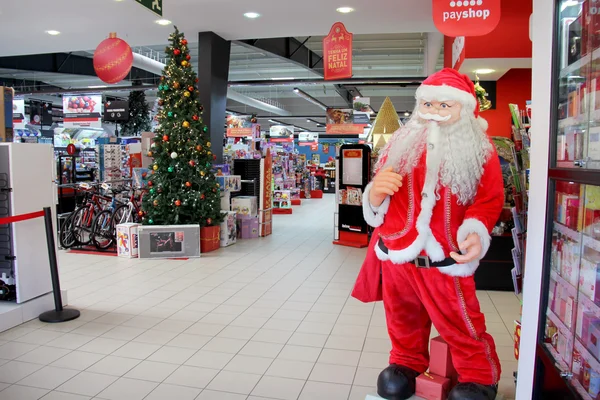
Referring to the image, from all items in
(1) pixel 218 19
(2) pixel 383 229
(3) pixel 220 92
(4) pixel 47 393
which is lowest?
(4) pixel 47 393

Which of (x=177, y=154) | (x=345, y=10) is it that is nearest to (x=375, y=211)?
(x=177, y=154)

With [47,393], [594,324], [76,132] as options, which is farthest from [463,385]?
[76,132]

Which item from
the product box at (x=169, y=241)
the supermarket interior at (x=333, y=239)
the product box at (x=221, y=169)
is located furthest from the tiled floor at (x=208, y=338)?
the product box at (x=221, y=169)

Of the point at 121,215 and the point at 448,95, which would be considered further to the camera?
the point at 121,215

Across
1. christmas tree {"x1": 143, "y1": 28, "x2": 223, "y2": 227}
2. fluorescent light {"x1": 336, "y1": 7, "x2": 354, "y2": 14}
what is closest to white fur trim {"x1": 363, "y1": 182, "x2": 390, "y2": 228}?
christmas tree {"x1": 143, "y1": 28, "x2": 223, "y2": 227}

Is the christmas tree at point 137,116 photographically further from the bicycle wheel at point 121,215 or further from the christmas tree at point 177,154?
the christmas tree at point 177,154

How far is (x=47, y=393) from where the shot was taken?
2.88 meters

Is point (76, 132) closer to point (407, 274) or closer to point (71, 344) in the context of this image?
point (71, 344)

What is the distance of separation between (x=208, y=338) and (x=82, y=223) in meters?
4.67

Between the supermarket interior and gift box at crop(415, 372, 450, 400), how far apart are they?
1.3 inches

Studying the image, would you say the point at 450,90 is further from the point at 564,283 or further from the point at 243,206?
the point at 243,206

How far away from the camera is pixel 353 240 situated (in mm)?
8195

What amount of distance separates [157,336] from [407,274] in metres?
2.22

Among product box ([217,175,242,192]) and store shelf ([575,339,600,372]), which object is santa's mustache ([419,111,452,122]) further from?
product box ([217,175,242,192])
